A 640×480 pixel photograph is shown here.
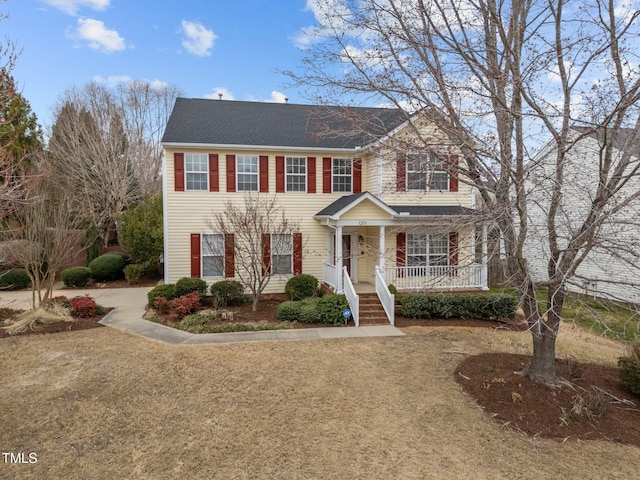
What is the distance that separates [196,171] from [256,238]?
3680 mm

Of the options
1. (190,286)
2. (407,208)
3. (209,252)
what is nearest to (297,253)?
(209,252)

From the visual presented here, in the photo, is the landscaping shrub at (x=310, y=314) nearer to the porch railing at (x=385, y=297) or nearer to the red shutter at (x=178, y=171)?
the porch railing at (x=385, y=297)

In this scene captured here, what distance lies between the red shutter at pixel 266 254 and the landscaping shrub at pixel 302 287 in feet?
3.13

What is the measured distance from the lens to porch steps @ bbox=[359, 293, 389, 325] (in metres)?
11.0

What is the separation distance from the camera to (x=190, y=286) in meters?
12.7

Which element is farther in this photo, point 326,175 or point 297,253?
point 326,175

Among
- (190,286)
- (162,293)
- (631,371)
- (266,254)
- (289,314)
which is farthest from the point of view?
(266,254)

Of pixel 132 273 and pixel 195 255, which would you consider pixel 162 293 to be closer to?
pixel 195 255

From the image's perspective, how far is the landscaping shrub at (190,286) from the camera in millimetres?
12477

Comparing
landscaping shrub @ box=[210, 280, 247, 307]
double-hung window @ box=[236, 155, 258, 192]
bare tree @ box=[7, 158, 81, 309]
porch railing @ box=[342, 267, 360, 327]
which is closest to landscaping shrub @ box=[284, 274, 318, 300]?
porch railing @ box=[342, 267, 360, 327]

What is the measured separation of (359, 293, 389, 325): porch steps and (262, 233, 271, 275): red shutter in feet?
10.8

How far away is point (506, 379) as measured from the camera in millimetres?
6484

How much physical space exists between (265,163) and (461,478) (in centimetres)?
1211

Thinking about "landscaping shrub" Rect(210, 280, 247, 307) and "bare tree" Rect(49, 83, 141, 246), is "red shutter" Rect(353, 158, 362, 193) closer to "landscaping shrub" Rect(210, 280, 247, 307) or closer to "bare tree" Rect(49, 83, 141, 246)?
"landscaping shrub" Rect(210, 280, 247, 307)
